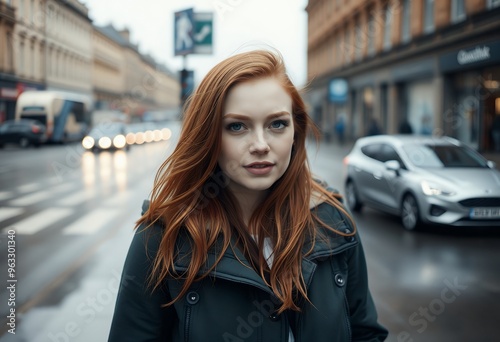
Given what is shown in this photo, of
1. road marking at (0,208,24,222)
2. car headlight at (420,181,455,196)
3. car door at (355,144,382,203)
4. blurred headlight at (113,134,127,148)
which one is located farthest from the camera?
blurred headlight at (113,134,127,148)

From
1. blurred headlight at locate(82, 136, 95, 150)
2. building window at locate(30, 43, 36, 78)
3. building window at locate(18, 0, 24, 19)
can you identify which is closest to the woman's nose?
blurred headlight at locate(82, 136, 95, 150)

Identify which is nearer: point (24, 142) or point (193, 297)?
point (193, 297)

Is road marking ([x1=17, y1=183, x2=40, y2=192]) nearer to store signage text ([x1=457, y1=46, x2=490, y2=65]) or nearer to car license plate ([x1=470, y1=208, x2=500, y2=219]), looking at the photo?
car license plate ([x1=470, y1=208, x2=500, y2=219])

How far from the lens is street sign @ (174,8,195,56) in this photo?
1459cm

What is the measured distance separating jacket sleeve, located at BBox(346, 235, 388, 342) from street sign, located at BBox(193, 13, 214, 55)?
13.8 m

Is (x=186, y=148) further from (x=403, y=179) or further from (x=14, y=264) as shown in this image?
(x=403, y=179)

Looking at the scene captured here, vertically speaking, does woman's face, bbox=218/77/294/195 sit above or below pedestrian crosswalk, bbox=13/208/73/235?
above

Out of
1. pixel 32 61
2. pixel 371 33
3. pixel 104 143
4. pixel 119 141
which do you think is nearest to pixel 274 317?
pixel 104 143

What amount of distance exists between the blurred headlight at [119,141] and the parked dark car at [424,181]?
75.3ft

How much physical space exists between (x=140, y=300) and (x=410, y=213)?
802 cm

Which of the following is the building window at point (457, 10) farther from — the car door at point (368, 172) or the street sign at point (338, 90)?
the street sign at point (338, 90)

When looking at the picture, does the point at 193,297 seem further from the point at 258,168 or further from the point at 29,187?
the point at 29,187

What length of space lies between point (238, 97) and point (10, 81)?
4333cm

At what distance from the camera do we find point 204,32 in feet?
50.9
